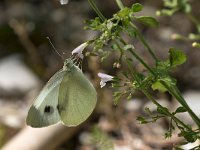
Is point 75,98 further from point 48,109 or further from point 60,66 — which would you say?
point 60,66

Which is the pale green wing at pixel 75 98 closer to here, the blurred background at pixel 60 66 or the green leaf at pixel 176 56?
the green leaf at pixel 176 56

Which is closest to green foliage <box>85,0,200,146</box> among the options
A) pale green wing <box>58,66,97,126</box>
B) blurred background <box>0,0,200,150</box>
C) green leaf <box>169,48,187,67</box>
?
green leaf <box>169,48,187,67</box>

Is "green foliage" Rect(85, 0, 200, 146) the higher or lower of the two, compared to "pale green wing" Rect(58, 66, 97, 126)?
higher

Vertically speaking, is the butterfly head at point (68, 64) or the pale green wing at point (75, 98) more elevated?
the butterfly head at point (68, 64)

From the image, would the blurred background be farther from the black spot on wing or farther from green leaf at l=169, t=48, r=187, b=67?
green leaf at l=169, t=48, r=187, b=67

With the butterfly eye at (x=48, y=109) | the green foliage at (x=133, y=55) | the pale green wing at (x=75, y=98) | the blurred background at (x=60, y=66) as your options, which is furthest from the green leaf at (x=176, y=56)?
the blurred background at (x=60, y=66)

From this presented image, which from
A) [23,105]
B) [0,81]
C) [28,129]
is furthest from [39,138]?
[0,81]

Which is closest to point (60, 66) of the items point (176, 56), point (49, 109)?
point (49, 109)
